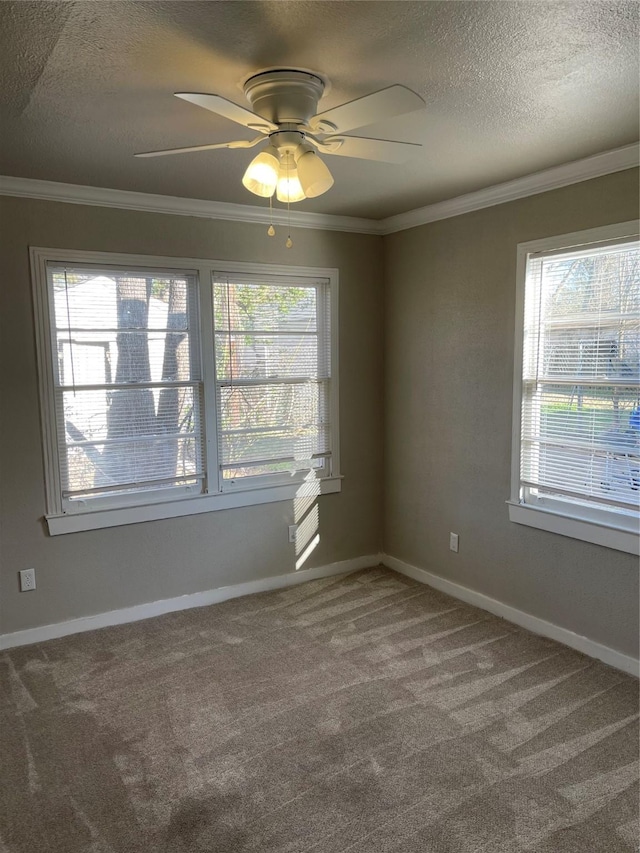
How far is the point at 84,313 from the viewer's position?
10.5 ft

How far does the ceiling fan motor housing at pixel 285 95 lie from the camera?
5.88 ft

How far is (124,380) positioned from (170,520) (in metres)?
0.88

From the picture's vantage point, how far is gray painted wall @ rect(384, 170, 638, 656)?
2.89 metres

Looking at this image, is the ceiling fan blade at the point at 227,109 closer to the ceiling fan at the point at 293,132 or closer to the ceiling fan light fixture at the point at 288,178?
the ceiling fan at the point at 293,132

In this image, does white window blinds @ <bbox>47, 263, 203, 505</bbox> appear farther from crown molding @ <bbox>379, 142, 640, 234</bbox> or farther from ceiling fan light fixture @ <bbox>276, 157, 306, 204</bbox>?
ceiling fan light fixture @ <bbox>276, 157, 306, 204</bbox>

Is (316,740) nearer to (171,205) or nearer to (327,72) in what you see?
(327,72)

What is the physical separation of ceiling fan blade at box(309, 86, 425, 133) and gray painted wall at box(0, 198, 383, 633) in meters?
1.81

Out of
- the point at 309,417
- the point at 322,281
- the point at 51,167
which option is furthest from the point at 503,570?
the point at 51,167

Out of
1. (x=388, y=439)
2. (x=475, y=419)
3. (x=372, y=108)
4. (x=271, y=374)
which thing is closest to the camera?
(x=372, y=108)

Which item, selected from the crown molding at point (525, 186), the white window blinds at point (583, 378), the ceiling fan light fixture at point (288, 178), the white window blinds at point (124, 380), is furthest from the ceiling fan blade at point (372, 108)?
Answer: the white window blinds at point (124, 380)

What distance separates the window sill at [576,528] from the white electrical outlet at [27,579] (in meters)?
2.66

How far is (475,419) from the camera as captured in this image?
139 inches

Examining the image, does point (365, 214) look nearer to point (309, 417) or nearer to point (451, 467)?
point (309, 417)

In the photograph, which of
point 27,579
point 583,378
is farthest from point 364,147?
point 27,579
